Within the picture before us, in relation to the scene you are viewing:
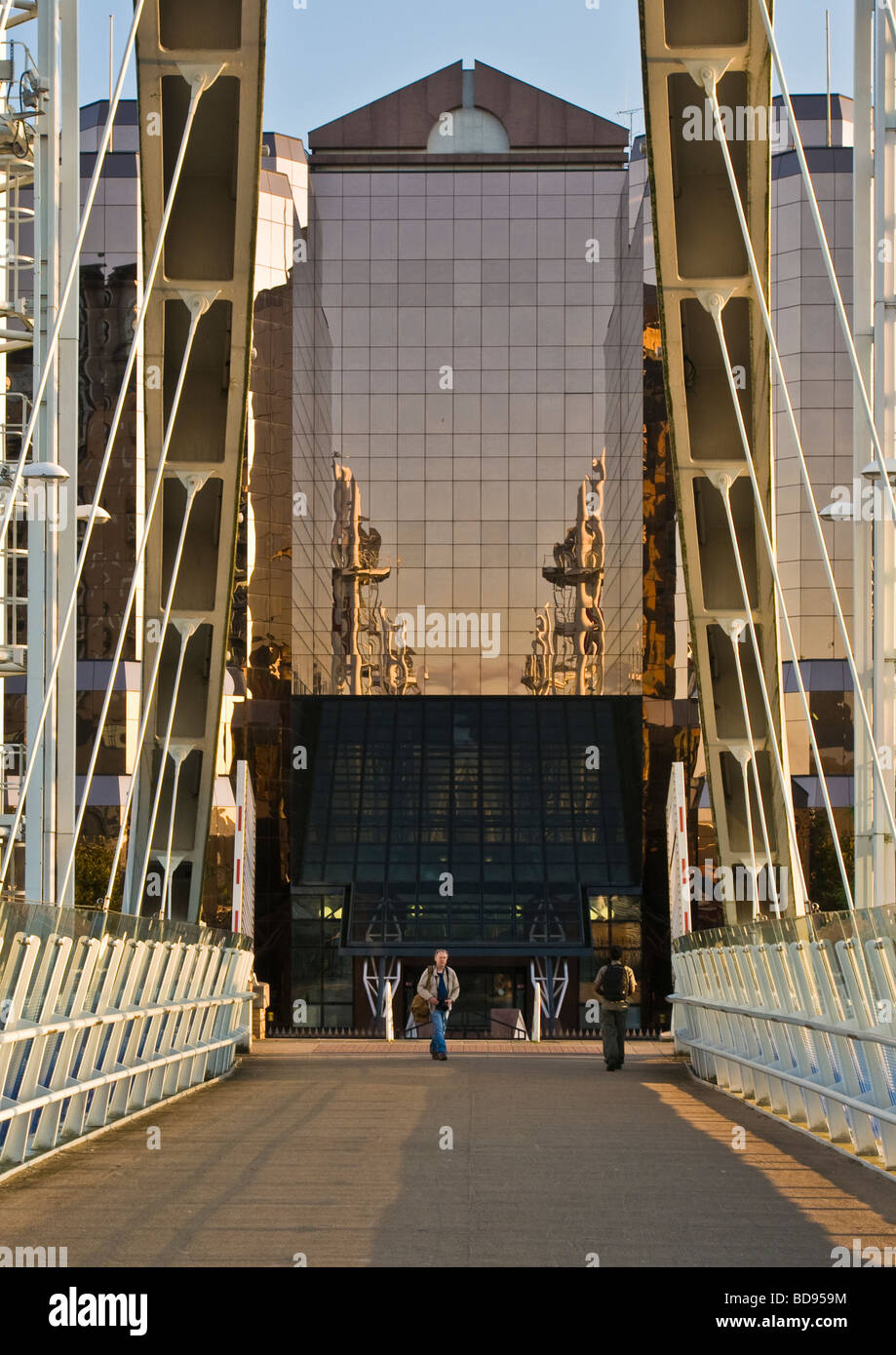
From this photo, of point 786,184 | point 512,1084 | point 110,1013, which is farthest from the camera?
point 786,184

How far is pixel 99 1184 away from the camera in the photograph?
38.1 ft

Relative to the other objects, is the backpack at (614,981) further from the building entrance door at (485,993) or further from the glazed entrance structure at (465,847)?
the building entrance door at (485,993)

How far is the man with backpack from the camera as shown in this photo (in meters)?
24.9

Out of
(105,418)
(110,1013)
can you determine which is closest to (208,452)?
(110,1013)

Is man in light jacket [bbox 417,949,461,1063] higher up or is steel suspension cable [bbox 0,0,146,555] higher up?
steel suspension cable [bbox 0,0,146,555]

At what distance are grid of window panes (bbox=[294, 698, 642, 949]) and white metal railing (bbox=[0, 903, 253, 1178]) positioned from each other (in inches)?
1419

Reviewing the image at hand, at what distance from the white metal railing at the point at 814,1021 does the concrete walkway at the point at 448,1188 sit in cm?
28

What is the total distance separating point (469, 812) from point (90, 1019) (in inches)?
1866

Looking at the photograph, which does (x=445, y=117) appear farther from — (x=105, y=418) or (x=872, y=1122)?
(x=872, y=1122)

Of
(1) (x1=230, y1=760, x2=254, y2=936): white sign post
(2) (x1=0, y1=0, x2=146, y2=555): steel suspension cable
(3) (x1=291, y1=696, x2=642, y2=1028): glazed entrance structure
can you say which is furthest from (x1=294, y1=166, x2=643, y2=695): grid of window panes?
(2) (x1=0, y1=0, x2=146, y2=555): steel suspension cable

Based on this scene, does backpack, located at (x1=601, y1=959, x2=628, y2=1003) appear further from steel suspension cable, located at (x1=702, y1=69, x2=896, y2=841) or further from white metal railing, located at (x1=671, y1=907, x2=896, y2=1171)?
steel suspension cable, located at (x1=702, y1=69, x2=896, y2=841)

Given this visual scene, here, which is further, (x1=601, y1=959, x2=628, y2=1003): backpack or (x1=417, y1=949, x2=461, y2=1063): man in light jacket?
(x1=417, y1=949, x2=461, y2=1063): man in light jacket

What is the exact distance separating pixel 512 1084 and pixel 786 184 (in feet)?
145

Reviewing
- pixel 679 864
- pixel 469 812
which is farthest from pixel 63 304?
pixel 469 812
